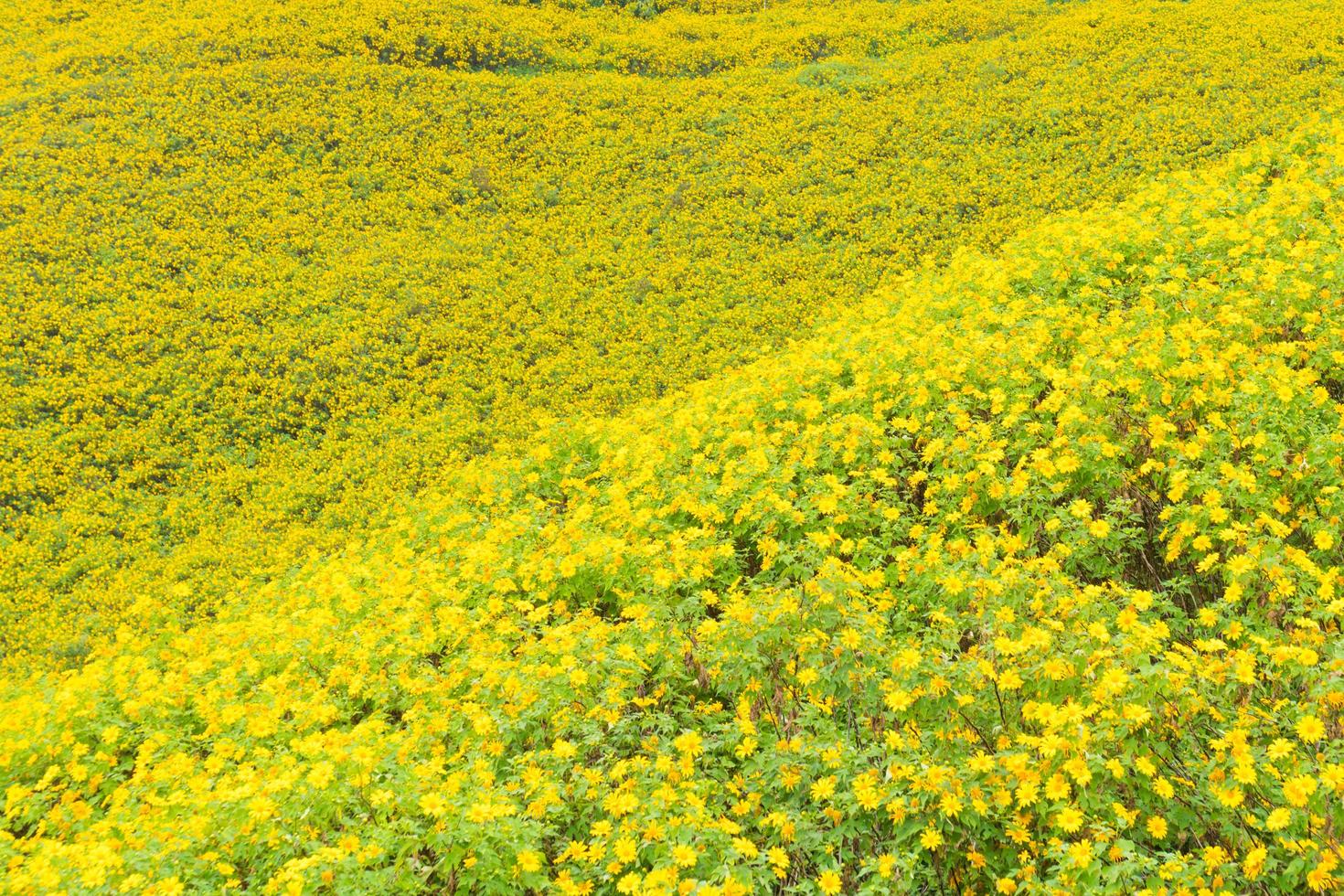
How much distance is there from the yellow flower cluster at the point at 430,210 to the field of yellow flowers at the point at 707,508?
105mm

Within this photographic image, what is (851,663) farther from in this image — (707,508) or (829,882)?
(707,508)

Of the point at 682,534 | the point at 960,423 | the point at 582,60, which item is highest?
the point at 582,60

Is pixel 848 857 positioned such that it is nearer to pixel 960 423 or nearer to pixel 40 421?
pixel 960 423

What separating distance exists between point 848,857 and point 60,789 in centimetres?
464

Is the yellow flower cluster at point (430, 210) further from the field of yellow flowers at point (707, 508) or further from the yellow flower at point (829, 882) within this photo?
the yellow flower at point (829, 882)

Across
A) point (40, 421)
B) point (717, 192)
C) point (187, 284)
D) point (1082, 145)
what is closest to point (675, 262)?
point (717, 192)

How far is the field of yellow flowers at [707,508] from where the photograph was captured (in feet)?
11.6

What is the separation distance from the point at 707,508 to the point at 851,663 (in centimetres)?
197

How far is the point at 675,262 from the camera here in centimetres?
1583

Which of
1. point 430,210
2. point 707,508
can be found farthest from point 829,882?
point 430,210

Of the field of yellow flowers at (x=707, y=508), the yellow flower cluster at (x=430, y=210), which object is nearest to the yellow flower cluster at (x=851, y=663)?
the field of yellow flowers at (x=707, y=508)

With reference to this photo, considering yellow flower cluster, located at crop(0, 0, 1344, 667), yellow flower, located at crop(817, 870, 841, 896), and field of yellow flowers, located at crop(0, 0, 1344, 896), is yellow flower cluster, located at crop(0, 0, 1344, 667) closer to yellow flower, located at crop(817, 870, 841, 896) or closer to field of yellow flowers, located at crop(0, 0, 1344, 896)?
field of yellow flowers, located at crop(0, 0, 1344, 896)

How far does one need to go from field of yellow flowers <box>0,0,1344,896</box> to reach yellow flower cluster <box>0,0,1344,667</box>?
0.34 feet

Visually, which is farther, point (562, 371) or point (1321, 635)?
point (562, 371)
